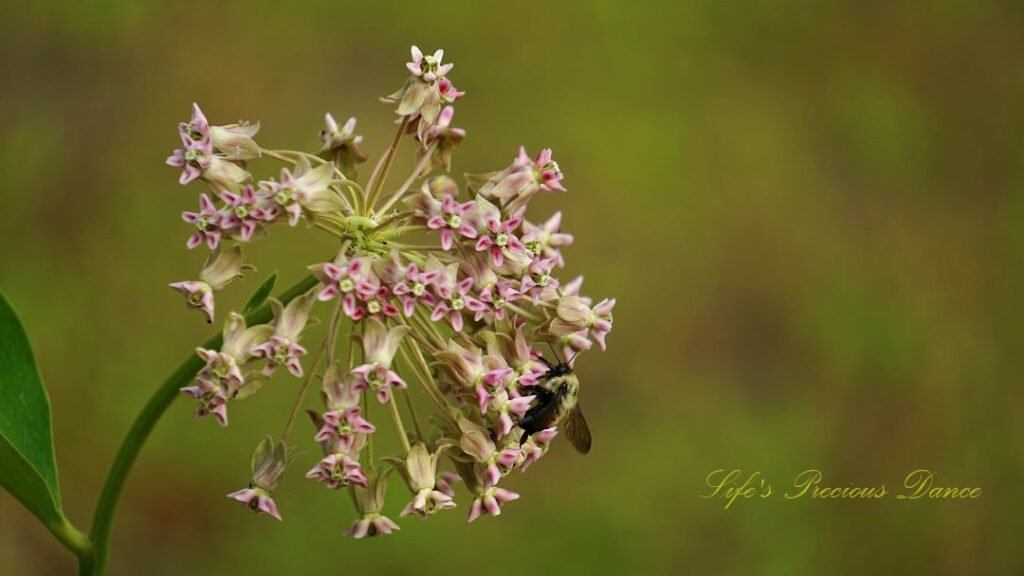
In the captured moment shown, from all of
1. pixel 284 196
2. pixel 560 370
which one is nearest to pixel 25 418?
pixel 284 196

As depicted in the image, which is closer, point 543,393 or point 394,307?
point 394,307

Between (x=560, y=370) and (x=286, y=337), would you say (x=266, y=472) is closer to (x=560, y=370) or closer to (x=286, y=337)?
(x=286, y=337)

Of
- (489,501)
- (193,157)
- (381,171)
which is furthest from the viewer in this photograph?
(381,171)

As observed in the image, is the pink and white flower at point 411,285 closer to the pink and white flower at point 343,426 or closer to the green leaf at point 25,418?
the pink and white flower at point 343,426

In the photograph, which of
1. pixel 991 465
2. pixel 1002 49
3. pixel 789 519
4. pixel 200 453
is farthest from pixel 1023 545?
pixel 200 453

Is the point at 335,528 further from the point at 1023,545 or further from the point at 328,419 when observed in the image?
the point at 1023,545

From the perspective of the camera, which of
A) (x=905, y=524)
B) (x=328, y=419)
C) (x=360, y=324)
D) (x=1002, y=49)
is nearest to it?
(x=328, y=419)

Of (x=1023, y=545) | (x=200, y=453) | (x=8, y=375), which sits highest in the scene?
(x=8, y=375)
